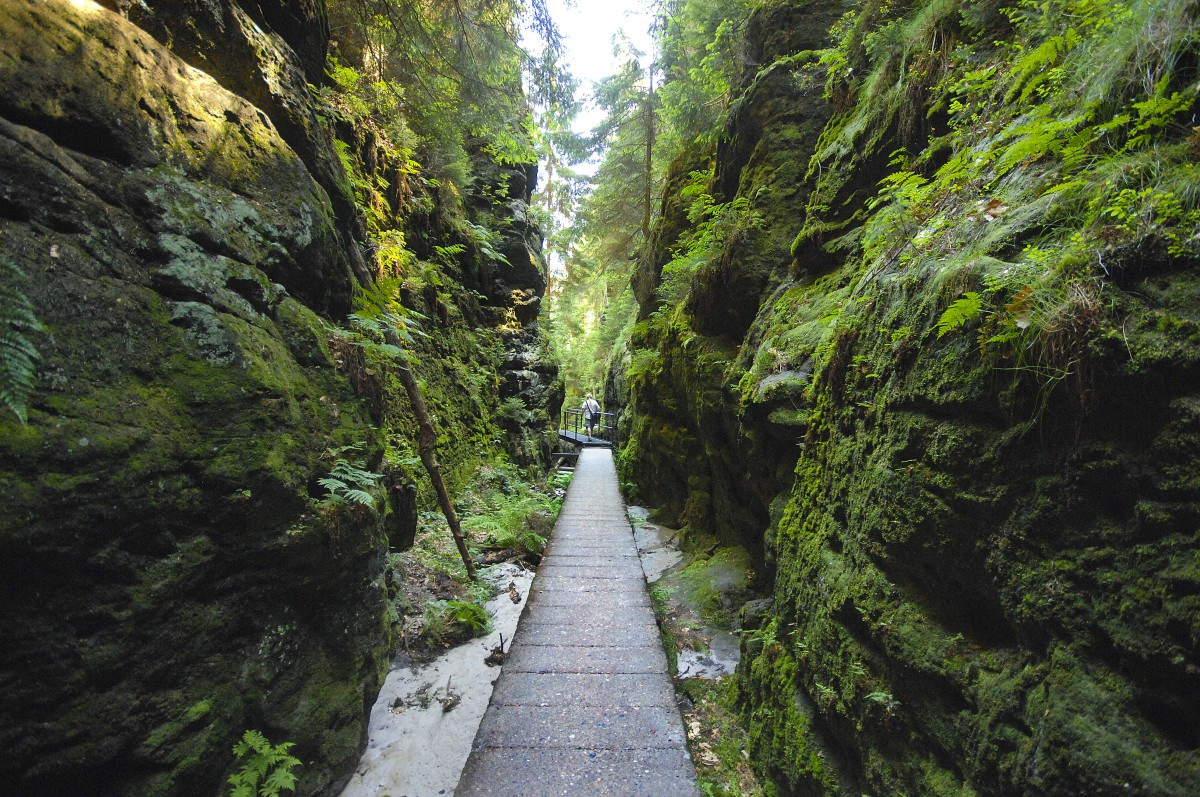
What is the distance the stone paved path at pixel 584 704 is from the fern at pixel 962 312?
3.72 meters

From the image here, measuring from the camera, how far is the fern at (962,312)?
2133mm

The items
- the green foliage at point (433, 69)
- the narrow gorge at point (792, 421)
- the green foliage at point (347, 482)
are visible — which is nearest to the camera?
the narrow gorge at point (792, 421)

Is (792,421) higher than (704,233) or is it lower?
lower

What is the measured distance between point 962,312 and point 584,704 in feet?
14.5

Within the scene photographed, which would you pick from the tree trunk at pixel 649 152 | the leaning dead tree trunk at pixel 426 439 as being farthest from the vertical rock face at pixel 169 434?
the tree trunk at pixel 649 152

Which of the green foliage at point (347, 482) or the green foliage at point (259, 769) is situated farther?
the green foliage at point (347, 482)

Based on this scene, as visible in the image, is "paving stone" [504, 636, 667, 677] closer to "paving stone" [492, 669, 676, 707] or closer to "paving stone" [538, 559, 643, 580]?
"paving stone" [492, 669, 676, 707]

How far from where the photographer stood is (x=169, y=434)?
96.1 inches

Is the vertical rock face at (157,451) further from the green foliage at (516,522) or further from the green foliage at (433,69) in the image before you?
the green foliage at (516,522)

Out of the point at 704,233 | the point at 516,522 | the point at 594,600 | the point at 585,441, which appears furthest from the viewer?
the point at 585,441

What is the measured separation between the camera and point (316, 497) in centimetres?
316

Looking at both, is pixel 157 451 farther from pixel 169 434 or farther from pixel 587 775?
pixel 587 775

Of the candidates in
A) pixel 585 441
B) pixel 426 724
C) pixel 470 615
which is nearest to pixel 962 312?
pixel 426 724

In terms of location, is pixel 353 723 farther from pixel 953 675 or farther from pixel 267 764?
pixel 953 675
